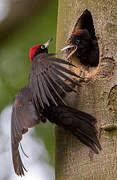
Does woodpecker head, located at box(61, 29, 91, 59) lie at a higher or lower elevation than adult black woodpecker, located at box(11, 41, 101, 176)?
higher

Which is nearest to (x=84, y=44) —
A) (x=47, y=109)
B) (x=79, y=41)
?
(x=79, y=41)

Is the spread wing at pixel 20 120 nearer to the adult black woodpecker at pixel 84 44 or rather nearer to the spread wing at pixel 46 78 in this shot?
the spread wing at pixel 46 78

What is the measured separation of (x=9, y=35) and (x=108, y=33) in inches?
51.7

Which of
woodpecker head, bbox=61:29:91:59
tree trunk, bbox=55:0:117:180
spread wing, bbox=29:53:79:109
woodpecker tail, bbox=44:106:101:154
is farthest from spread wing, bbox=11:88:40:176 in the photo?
woodpecker head, bbox=61:29:91:59

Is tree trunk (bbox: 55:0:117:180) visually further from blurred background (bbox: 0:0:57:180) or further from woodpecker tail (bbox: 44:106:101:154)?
blurred background (bbox: 0:0:57:180)

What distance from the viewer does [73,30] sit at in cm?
389

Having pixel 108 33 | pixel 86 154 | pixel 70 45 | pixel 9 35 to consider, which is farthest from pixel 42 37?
pixel 86 154

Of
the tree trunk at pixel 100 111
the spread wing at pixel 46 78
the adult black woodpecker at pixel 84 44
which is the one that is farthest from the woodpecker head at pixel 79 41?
the spread wing at pixel 46 78

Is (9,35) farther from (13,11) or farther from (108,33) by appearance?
(108,33)

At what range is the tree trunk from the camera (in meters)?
3.19

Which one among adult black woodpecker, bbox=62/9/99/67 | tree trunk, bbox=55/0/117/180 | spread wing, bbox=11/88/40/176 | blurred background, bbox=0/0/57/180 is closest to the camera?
tree trunk, bbox=55/0/117/180

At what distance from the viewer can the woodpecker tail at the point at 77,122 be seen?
10.7 feet

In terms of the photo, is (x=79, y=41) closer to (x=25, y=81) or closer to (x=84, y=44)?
(x=84, y=44)

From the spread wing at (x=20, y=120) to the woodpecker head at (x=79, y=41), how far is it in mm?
629
